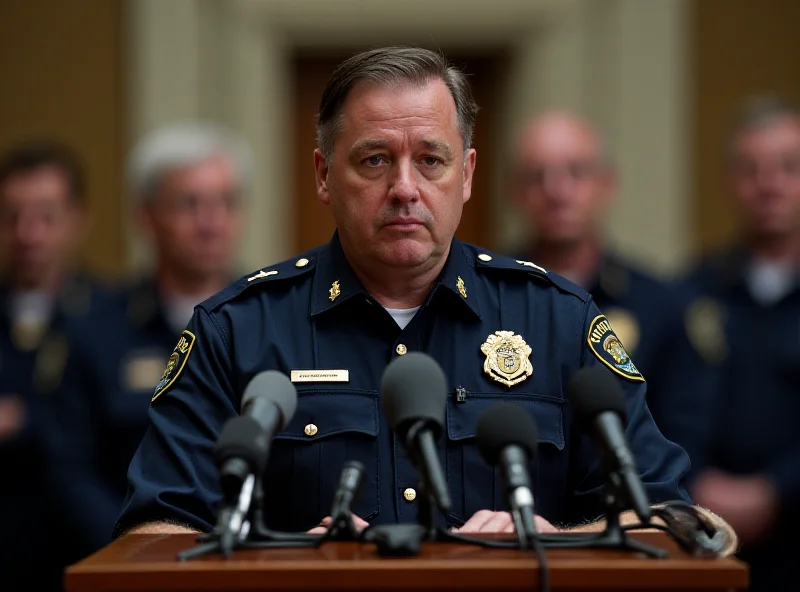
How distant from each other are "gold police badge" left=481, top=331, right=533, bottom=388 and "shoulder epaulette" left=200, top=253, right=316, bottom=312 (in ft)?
1.65

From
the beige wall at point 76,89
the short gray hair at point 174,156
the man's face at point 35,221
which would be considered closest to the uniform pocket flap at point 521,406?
the short gray hair at point 174,156

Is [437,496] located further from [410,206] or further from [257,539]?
[410,206]

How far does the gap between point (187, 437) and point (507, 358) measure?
2.45 ft

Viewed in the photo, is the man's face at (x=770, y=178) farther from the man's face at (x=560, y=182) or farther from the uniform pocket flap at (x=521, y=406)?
the uniform pocket flap at (x=521, y=406)

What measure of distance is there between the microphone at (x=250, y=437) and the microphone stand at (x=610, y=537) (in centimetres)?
51

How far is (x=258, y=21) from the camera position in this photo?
23.4ft

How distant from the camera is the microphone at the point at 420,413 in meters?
2.21

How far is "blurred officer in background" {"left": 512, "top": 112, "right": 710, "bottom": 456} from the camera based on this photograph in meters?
4.92

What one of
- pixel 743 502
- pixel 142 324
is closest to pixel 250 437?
pixel 142 324

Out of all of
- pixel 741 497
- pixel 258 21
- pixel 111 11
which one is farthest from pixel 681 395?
pixel 111 11

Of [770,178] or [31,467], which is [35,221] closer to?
[31,467]

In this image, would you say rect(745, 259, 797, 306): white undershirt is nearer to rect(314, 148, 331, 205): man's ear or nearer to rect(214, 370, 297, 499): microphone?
rect(314, 148, 331, 205): man's ear

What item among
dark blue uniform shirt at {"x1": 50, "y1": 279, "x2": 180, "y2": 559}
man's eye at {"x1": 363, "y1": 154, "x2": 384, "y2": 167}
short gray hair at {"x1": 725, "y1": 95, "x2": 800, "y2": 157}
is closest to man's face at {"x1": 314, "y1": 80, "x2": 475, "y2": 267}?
man's eye at {"x1": 363, "y1": 154, "x2": 384, "y2": 167}

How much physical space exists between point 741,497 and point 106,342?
2.47 metres
